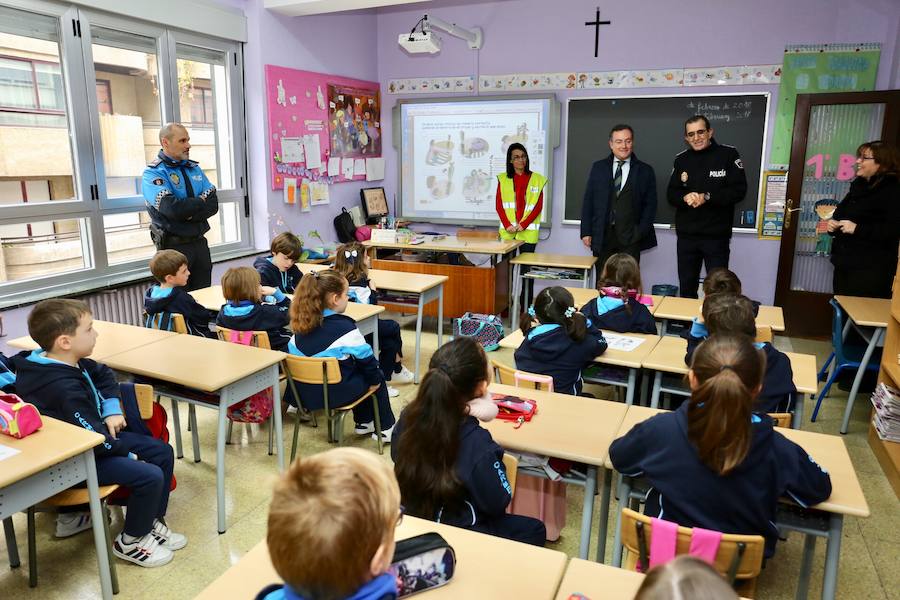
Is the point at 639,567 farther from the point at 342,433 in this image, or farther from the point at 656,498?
the point at 342,433

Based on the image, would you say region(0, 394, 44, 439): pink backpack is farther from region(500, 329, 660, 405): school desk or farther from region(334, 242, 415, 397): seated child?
region(334, 242, 415, 397): seated child

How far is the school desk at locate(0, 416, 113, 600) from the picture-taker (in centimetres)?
184

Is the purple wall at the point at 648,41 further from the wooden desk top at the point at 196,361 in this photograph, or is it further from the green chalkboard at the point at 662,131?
the wooden desk top at the point at 196,361

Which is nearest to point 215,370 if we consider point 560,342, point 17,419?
point 17,419

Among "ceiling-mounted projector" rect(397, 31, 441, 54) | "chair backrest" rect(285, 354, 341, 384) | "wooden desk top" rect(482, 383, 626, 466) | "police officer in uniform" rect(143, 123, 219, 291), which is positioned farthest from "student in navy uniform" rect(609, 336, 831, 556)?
"ceiling-mounted projector" rect(397, 31, 441, 54)

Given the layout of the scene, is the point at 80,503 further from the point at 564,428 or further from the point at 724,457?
the point at 724,457

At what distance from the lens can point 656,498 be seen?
1832 millimetres

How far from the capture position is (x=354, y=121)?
6.70 m

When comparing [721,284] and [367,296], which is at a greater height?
[721,284]

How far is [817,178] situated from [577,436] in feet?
15.1

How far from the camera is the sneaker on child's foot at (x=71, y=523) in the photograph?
2666 mm

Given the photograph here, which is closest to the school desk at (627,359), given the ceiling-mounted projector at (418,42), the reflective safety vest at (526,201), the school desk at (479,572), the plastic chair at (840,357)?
the plastic chair at (840,357)

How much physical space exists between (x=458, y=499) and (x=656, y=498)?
58 centimetres

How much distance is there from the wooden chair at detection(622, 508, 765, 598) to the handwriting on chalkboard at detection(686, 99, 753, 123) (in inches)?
195
